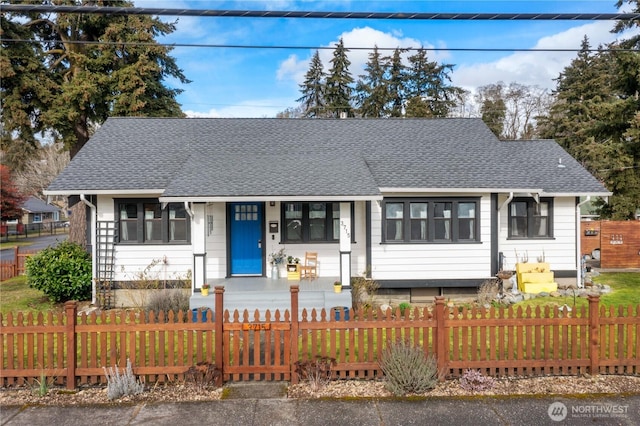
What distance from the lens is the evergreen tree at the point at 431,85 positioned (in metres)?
38.3

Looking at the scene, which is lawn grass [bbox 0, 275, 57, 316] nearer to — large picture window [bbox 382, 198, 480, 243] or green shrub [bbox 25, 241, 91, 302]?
green shrub [bbox 25, 241, 91, 302]

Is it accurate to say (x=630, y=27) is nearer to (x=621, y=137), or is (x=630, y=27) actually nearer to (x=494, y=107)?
(x=621, y=137)

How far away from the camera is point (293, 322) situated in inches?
218

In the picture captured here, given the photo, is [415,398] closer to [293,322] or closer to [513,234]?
[293,322]

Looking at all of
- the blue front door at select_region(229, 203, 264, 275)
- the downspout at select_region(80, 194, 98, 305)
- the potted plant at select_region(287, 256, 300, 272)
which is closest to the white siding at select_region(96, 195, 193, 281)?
the downspout at select_region(80, 194, 98, 305)

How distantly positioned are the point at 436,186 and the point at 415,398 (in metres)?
6.51

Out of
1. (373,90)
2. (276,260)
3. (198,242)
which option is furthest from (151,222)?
(373,90)

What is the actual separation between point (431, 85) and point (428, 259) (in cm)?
3218

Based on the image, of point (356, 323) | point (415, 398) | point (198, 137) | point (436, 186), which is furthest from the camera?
point (198, 137)

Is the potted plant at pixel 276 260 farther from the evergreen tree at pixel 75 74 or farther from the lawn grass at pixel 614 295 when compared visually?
the evergreen tree at pixel 75 74

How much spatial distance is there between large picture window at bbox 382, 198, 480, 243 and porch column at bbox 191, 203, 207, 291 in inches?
190

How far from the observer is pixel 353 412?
484 centimetres

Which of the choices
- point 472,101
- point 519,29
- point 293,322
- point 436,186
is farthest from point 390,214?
point 472,101

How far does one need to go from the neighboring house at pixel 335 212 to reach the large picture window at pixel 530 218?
0.03 meters
